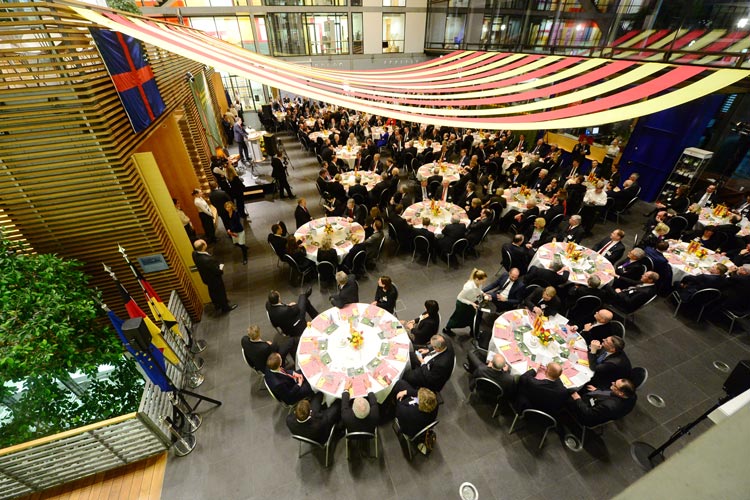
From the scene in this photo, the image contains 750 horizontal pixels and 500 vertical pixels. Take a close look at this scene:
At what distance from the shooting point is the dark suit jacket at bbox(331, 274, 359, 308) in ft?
16.1

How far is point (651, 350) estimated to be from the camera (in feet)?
17.5

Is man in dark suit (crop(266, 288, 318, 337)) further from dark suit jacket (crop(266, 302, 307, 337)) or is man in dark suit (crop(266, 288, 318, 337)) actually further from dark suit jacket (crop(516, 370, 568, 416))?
dark suit jacket (crop(516, 370, 568, 416))

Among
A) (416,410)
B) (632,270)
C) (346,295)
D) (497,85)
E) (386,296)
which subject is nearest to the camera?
(416,410)

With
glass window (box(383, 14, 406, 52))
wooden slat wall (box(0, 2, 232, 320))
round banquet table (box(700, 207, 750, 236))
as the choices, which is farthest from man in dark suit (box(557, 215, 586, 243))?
glass window (box(383, 14, 406, 52))

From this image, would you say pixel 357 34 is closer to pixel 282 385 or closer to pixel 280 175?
pixel 280 175

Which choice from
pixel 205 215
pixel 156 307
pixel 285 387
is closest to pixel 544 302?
pixel 285 387

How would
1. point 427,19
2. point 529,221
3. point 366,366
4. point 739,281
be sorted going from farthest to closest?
point 427,19
point 529,221
point 739,281
point 366,366

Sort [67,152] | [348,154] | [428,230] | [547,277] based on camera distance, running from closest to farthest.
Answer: [67,152] → [547,277] → [428,230] → [348,154]

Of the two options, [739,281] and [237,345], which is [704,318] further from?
[237,345]

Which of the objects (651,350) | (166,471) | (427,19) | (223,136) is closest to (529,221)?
(651,350)

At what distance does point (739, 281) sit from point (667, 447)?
11.0 ft

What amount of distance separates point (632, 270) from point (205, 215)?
30.0ft

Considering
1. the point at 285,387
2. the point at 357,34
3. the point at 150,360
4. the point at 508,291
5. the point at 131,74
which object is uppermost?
the point at 357,34

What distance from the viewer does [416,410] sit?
357 cm
